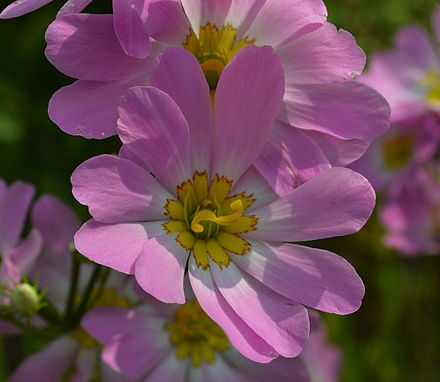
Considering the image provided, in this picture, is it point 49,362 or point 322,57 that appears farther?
point 49,362

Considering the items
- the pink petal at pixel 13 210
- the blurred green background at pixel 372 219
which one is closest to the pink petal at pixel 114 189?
the pink petal at pixel 13 210

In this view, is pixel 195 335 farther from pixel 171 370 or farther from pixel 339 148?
pixel 339 148

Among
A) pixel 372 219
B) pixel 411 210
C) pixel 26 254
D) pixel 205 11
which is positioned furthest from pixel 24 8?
pixel 372 219

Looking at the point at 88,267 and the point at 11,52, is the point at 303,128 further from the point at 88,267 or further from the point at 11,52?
the point at 11,52

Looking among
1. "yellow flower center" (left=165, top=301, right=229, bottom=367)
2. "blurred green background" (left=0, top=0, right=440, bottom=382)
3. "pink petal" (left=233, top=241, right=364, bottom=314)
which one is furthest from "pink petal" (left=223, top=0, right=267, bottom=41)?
"blurred green background" (left=0, top=0, right=440, bottom=382)

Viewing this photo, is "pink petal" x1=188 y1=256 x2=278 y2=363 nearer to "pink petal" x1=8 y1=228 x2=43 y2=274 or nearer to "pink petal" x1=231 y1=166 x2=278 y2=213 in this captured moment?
"pink petal" x1=231 y1=166 x2=278 y2=213

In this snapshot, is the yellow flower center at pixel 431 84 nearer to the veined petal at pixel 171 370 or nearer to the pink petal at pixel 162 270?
the veined petal at pixel 171 370

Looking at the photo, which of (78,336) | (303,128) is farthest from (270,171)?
(78,336)
